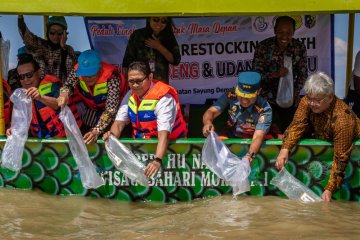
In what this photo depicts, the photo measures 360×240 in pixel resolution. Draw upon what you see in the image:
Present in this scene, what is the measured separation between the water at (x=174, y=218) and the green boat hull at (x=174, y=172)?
0.10 m

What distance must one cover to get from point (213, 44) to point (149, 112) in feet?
7.69

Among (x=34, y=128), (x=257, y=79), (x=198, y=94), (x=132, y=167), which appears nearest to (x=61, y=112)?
(x=34, y=128)

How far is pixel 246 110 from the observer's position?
6.25 m

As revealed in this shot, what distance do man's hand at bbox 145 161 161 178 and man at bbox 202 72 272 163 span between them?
0.54m

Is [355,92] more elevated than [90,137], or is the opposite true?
[355,92]

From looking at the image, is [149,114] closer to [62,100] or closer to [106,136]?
[106,136]

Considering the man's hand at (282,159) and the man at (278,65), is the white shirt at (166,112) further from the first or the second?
the man at (278,65)

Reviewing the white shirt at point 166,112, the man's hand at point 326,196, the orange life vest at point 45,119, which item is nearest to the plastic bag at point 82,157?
the orange life vest at point 45,119

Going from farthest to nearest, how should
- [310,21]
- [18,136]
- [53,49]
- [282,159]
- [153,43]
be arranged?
[310,21], [53,49], [153,43], [18,136], [282,159]

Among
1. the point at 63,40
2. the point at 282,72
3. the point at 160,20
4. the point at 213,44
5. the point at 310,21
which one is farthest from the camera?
the point at 213,44

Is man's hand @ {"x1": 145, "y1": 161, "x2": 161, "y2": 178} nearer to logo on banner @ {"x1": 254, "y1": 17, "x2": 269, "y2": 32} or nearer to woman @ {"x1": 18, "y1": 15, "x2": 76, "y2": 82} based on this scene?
woman @ {"x1": 18, "y1": 15, "x2": 76, "y2": 82}

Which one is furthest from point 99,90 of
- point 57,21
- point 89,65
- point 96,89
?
point 57,21

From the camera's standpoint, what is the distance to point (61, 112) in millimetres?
6316

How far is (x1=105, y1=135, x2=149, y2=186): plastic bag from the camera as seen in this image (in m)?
6.15
